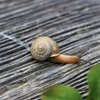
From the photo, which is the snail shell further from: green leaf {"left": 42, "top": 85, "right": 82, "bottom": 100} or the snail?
green leaf {"left": 42, "top": 85, "right": 82, "bottom": 100}

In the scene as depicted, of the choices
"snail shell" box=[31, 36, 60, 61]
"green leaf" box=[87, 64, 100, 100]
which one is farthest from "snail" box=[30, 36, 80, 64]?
"green leaf" box=[87, 64, 100, 100]

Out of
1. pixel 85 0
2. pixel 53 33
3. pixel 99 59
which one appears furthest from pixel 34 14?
pixel 99 59

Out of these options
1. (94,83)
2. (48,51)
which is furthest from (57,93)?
(48,51)

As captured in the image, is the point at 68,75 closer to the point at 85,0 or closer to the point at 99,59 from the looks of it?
the point at 99,59

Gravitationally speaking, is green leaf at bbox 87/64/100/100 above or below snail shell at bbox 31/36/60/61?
below

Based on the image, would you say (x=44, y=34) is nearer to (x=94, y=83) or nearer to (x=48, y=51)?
(x=48, y=51)

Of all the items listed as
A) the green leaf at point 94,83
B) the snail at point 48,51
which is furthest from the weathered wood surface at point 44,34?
the green leaf at point 94,83
